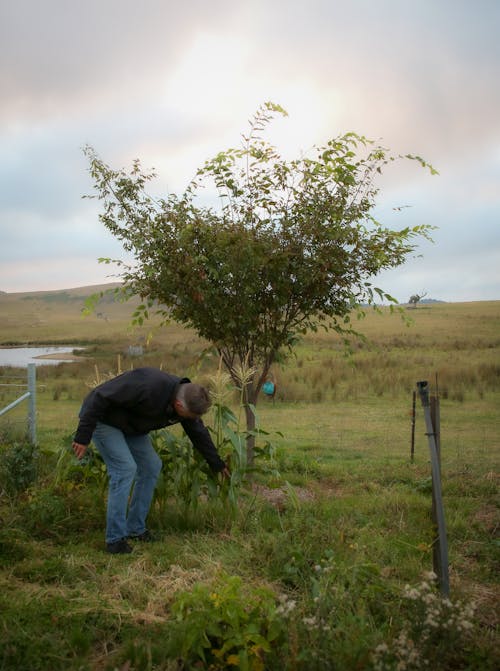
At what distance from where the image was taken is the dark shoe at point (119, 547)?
5.04 metres

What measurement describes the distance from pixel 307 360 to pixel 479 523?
23237 millimetres

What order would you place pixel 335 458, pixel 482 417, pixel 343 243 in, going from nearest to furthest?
pixel 343 243
pixel 335 458
pixel 482 417

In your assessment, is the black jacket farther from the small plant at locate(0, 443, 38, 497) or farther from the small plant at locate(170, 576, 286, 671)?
the small plant at locate(170, 576, 286, 671)

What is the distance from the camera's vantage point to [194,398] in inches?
196

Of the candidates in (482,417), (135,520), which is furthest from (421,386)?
(482,417)

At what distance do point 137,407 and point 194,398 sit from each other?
0.57 m

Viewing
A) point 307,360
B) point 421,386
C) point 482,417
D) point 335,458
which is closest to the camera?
point 421,386

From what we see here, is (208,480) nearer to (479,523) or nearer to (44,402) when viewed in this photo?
(479,523)

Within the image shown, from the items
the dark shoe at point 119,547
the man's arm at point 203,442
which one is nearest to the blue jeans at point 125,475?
the dark shoe at point 119,547

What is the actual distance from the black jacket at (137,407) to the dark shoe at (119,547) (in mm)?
979

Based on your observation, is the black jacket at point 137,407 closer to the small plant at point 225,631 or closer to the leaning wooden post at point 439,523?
the small plant at point 225,631

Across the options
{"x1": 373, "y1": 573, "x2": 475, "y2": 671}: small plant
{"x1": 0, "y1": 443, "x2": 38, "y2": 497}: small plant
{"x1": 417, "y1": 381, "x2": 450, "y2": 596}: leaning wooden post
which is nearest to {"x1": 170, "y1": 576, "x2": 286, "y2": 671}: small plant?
{"x1": 373, "y1": 573, "x2": 475, "y2": 671}: small plant

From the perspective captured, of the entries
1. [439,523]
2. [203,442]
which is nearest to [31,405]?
[203,442]

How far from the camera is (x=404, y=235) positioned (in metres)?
7.18
